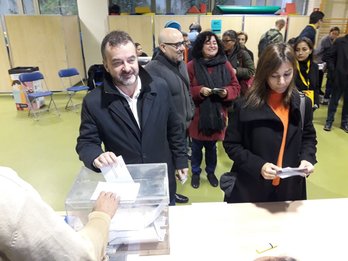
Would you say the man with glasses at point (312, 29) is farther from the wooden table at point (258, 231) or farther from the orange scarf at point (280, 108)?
the wooden table at point (258, 231)

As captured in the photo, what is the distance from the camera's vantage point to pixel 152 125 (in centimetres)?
169

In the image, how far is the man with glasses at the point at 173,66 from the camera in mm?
2508

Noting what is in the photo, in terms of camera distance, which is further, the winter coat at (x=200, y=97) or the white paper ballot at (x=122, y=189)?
the winter coat at (x=200, y=97)

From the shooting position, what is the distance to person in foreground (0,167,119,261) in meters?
0.60

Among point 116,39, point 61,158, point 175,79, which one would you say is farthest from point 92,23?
A: point 116,39

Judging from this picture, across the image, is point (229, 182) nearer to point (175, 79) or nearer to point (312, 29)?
point (175, 79)

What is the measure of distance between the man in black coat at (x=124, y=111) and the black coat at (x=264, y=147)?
1.46 feet

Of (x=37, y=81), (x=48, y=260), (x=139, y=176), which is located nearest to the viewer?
(x=48, y=260)

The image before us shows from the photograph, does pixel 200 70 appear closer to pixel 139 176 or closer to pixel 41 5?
pixel 139 176

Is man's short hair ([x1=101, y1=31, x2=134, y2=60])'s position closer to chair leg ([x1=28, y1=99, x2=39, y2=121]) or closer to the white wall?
chair leg ([x1=28, y1=99, x2=39, y2=121])

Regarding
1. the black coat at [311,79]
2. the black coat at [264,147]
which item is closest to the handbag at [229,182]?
the black coat at [264,147]

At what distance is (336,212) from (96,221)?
1189 mm

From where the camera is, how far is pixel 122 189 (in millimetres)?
1161

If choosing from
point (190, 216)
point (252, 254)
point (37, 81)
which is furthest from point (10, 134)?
point (252, 254)
